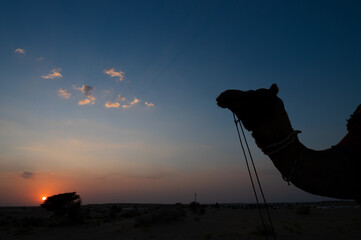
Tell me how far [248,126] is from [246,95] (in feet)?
1.15

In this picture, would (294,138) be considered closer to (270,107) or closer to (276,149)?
(276,149)

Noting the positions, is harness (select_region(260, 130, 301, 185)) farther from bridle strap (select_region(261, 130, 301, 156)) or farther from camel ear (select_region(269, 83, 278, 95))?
camel ear (select_region(269, 83, 278, 95))

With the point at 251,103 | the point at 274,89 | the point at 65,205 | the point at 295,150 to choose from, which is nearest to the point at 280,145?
the point at 295,150

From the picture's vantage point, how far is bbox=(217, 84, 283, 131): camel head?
8.02ft

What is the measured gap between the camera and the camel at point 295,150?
2.16m

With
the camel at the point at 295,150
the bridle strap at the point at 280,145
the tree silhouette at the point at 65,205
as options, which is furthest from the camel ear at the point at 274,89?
the tree silhouette at the point at 65,205

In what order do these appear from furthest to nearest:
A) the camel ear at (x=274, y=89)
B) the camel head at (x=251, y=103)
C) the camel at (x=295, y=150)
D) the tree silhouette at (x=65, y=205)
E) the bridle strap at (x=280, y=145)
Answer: the tree silhouette at (x=65, y=205) < the camel ear at (x=274, y=89) < the camel head at (x=251, y=103) < the bridle strap at (x=280, y=145) < the camel at (x=295, y=150)

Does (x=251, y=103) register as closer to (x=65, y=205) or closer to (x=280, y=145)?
(x=280, y=145)

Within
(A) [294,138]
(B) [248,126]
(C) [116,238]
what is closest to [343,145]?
(A) [294,138]

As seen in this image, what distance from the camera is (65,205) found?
91.2 ft

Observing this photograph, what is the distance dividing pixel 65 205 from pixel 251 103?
103ft

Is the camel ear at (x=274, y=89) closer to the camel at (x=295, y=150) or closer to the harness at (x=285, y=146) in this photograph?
the camel at (x=295, y=150)

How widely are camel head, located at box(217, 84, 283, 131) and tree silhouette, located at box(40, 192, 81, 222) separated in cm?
2812

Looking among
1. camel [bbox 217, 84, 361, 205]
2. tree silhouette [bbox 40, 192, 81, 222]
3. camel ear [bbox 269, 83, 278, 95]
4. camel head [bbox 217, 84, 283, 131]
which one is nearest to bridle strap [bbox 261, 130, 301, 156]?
camel [bbox 217, 84, 361, 205]
